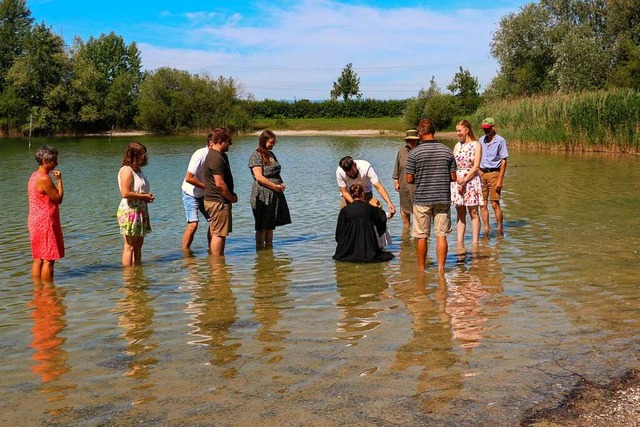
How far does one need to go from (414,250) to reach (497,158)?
7.20 feet

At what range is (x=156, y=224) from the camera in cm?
1381

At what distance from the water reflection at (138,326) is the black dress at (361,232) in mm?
2653

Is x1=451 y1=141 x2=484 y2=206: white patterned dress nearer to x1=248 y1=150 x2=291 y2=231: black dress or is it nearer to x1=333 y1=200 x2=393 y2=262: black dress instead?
x1=333 y1=200 x2=393 y2=262: black dress

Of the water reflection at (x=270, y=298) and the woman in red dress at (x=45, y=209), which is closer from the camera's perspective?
the water reflection at (x=270, y=298)

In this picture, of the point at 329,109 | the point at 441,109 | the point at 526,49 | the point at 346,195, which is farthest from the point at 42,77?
the point at 346,195

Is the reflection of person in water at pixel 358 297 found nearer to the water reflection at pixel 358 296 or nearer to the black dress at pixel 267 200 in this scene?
the water reflection at pixel 358 296

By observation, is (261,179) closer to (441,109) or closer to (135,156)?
(135,156)

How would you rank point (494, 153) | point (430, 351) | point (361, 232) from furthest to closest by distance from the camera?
point (494, 153), point (361, 232), point (430, 351)

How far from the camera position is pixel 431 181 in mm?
8492

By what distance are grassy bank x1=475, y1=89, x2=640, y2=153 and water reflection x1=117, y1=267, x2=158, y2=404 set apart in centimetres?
2481

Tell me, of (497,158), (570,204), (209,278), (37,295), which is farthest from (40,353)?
(570,204)

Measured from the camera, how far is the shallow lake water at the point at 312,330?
15.5 feet

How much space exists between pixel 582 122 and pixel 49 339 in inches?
1133

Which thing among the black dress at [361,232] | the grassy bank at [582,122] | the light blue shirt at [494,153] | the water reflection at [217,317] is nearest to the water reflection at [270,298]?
the water reflection at [217,317]
